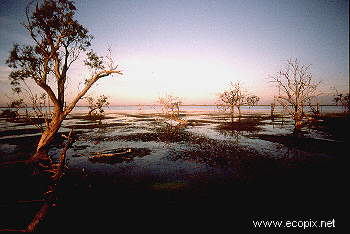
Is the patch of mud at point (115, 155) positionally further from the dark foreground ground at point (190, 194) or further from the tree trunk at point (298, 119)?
the tree trunk at point (298, 119)

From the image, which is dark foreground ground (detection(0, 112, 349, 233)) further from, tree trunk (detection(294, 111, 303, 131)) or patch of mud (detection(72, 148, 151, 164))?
tree trunk (detection(294, 111, 303, 131))

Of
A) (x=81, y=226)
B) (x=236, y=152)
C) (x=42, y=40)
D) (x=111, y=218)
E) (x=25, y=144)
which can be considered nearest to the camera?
(x=81, y=226)

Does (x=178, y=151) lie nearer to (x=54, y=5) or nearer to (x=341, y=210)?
(x=341, y=210)

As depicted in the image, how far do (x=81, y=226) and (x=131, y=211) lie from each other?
1.97 m

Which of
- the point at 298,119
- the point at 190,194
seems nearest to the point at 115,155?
the point at 190,194

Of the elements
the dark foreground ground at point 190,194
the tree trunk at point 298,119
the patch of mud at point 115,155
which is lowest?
the dark foreground ground at point 190,194

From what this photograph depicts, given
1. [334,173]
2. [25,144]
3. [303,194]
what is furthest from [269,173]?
[25,144]

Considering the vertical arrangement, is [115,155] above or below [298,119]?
below

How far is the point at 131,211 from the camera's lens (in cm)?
751

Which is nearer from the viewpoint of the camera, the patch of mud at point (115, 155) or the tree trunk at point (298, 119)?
the patch of mud at point (115, 155)

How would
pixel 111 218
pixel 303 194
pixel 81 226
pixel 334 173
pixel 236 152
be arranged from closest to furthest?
pixel 81 226
pixel 111 218
pixel 303 194
pixel 334 173
pixel 236 152

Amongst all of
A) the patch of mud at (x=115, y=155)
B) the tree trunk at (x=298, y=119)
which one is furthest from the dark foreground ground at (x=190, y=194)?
the tree trunk at (x=298, y=119)

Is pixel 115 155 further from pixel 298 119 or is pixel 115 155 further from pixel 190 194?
pixel 298 119

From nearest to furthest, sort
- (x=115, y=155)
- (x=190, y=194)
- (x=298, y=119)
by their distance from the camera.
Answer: (x=190, y=194)
(x=115, y=155)
(x=298, y=119)
